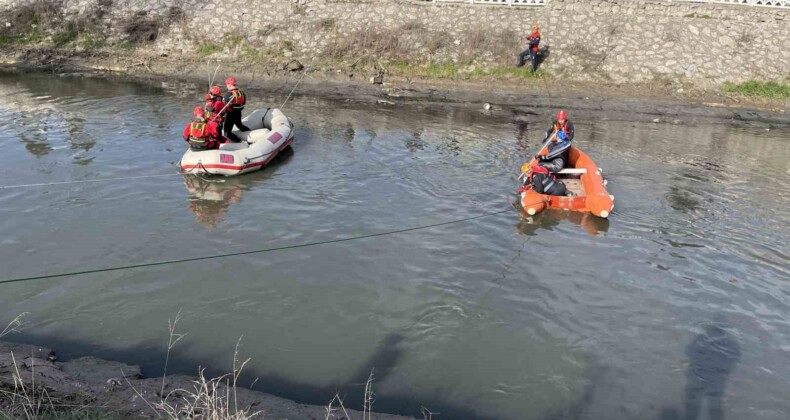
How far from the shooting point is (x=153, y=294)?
780 centimetres

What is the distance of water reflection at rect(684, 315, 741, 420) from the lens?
20.2 ft

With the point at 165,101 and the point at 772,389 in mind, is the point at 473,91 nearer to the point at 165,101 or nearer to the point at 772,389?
the point at 165,101

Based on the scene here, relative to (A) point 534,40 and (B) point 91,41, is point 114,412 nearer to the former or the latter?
(A) point 534,40

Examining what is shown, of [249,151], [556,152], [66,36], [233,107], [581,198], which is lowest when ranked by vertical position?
[581,198]

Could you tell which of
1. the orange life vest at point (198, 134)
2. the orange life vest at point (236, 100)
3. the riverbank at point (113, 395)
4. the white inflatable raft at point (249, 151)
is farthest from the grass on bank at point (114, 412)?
the orange life vest at point (236, 100)

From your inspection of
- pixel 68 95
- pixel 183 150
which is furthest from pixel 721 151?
pixel 68 95

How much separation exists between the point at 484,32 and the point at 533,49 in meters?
2.13

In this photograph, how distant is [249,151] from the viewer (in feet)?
39.6

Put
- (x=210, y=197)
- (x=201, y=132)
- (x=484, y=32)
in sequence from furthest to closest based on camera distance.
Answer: (x=484, y=32)
(x=201, y=132)
(x=210, y=197)

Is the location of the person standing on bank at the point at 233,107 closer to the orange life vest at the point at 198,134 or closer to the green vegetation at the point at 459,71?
the orange life vest at the point at 198,134

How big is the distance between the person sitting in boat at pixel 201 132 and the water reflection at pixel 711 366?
9.06 meters

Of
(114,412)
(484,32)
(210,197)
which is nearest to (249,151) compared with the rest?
(210,197)

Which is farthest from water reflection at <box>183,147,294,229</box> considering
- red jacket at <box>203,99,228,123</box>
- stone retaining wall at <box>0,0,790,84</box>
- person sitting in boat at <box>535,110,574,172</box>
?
stone retaining wall at <box>0,0,790,84</box>

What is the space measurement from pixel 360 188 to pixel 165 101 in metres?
9.31
